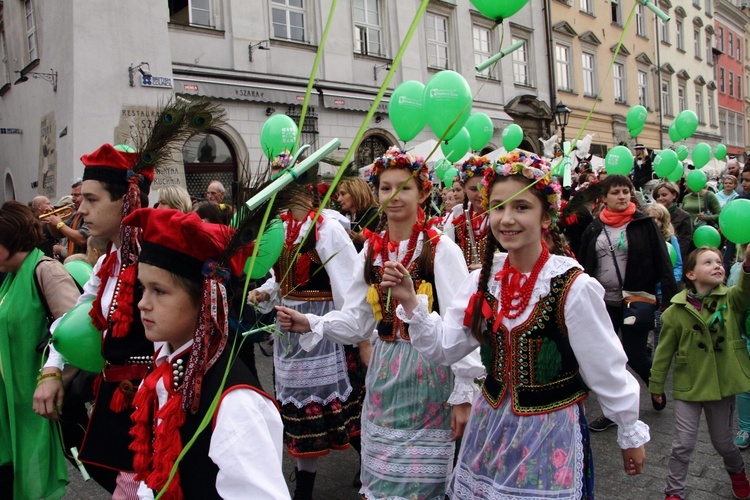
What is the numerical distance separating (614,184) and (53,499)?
456 cm

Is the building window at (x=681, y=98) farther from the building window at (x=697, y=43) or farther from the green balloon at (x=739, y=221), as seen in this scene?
the green balloon at (x=739, y=221)

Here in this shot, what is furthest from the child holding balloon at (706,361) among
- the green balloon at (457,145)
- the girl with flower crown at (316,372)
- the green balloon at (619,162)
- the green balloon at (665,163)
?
the green balloon at (665,163)

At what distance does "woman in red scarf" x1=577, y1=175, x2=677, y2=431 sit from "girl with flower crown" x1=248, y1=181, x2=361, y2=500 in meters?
2.16

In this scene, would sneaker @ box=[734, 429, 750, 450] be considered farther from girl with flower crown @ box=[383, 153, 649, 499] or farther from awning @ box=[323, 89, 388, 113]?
awning @ box=[323, 89, 388, 113]

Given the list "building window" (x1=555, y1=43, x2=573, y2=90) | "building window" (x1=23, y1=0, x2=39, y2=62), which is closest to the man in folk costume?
"building window" (x1=23, y1=0, x2=39, y2=62)

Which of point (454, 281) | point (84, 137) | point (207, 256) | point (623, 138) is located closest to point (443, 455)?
point (454, 281)

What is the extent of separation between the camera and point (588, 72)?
24.2 m

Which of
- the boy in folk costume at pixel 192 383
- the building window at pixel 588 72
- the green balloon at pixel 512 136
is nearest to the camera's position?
the boy in folk costume at pixel 192 383

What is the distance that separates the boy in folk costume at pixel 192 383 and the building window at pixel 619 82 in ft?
86.6

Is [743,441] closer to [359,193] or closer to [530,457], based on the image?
[530,457]

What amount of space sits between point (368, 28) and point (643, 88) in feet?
53.6

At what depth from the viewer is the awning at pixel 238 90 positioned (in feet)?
39.8

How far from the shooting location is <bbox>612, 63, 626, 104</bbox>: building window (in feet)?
82.8

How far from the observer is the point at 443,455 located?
2951 millimetres
